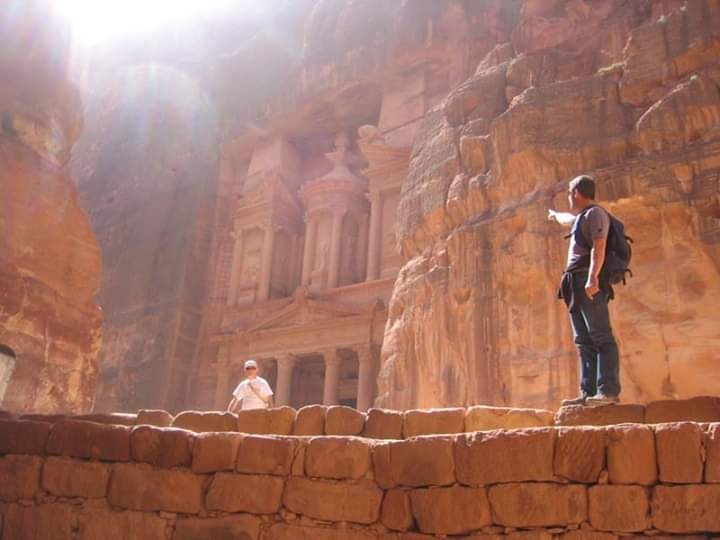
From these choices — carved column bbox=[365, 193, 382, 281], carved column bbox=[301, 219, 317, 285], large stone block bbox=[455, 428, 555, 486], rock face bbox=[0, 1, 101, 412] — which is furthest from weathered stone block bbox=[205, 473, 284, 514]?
carved column bbox=[301, 219, 317, 285]

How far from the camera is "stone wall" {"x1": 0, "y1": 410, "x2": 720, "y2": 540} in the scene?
14.1ft

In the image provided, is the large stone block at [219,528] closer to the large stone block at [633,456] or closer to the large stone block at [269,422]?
the large stone block at [269,422]

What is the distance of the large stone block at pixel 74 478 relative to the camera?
6125 millimetres

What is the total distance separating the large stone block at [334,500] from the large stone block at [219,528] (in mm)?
314

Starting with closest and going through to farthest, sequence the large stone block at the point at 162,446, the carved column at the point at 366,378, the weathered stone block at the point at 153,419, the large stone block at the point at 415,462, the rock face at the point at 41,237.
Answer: the large stone block at the point at 415,462
the large stone block at the point at 162,446
the weathered stone block at the point at 153,419
the rock face at the point at 41,237
the carved column at the point at 366,378

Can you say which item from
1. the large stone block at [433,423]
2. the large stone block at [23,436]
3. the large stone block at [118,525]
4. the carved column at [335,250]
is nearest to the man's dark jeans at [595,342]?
the large stone block at [433,423]

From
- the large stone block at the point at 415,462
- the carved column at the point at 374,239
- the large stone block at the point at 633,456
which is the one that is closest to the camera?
the large stone block at the point at 633,456

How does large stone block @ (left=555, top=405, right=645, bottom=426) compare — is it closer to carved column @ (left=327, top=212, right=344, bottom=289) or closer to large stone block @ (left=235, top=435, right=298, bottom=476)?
large stone block @ (left=235, top=435, right=298, bottom=476)

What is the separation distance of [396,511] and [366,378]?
23.2 metres

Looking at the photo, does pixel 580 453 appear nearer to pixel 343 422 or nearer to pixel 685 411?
pixel 685 411

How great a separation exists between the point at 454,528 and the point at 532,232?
38.8 feet

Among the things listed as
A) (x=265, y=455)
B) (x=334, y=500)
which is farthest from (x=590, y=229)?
(x=265, y=455)

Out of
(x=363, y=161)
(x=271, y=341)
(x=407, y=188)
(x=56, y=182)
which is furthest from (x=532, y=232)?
(x=363, y=161)

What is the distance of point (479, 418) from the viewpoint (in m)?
6.64
